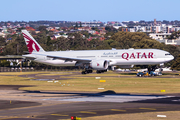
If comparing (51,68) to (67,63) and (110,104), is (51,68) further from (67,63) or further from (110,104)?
(110,104)

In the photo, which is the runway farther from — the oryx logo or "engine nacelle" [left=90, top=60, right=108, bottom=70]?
the oryx logo

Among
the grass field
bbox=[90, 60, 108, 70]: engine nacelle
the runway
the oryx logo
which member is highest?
the oryx logo

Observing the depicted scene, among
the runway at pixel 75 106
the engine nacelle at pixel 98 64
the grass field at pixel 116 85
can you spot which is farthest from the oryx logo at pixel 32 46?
the runway at pixel 75 106

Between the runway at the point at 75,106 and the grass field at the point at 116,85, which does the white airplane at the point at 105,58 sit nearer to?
the grass field at the point at 116,85

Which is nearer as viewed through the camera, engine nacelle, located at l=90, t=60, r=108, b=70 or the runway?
the runway

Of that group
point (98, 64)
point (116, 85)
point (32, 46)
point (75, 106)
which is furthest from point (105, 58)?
point (75, 106)

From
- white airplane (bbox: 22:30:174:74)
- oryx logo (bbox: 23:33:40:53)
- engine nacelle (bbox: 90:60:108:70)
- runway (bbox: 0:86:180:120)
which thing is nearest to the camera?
runway (bbox: 0:86:180:120)

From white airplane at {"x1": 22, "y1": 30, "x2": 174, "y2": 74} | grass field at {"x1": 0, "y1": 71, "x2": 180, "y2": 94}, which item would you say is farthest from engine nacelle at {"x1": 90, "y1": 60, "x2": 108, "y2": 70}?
grass field at {"x1": 0, "y1": 71, "x2": 180, "y2": 94}

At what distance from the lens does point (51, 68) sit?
448ft

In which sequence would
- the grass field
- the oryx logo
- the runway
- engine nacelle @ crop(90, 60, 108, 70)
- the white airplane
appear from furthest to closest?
the oryx logo → the white airplane → engine nacelle @ crop(90, 60, 108, 70) → the grass field → the runway

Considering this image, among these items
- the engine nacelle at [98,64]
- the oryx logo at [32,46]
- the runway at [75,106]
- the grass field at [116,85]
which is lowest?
the grass field at [116,85]

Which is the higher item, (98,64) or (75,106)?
(98,64)

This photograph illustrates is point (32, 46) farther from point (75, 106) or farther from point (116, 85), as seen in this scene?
point (75, 106)

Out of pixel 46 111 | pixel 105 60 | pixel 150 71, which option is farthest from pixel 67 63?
pixel 46 111
